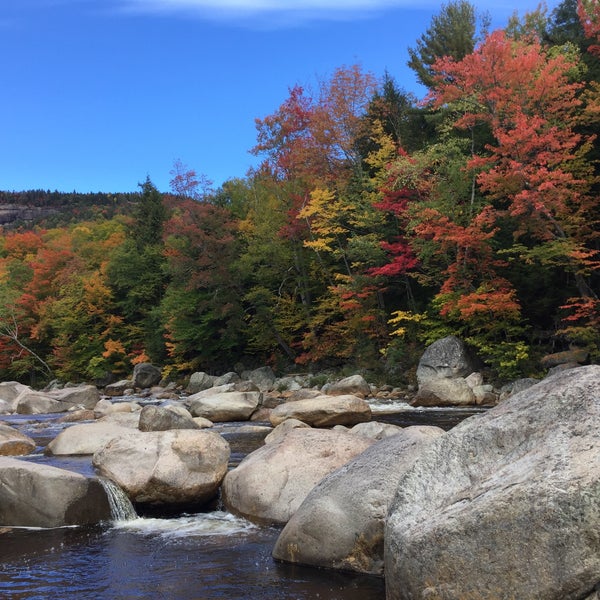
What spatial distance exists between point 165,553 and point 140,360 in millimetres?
34102

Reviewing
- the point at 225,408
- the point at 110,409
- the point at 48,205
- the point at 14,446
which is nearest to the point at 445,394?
the point at 225,408

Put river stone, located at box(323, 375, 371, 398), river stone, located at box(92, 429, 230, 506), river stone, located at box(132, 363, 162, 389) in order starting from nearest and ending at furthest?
1. river stone, located at box(92, 429, 230, 506)
2. river stone, located at box(323, 375, 371, 398)
3. river stone, located at box(132, 363, 162, 389)

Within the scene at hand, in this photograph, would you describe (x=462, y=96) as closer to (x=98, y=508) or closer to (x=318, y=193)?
(x=318, y=193)

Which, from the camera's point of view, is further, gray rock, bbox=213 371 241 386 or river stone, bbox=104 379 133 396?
river stone, bbox=104 379 133 396

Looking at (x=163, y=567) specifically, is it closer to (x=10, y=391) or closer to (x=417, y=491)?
(x=417, y=491)

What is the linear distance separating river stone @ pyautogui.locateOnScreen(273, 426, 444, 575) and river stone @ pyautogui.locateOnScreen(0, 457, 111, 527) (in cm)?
287

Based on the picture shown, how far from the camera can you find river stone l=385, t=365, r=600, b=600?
363cm

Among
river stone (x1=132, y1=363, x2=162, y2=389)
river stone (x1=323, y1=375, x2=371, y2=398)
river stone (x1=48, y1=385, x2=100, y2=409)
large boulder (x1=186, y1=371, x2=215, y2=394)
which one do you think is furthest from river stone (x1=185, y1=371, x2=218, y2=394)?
river stone (x1=323, y1=375, x2=371, y2=398)

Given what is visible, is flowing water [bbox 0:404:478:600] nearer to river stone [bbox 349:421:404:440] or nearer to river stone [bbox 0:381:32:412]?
river stone [bbox 349:421:404:440]

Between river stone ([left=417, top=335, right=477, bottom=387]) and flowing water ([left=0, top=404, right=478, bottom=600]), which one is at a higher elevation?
river stone ([left=417, top=335, right=477, bottom=387])

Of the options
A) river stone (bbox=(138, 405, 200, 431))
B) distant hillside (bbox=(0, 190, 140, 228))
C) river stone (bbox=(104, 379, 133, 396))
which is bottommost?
river stone (bbox=(104, 379, 133, 396))

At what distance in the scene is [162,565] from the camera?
238 inches

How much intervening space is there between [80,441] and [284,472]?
16.7ft

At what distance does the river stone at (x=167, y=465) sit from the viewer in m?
7.92
